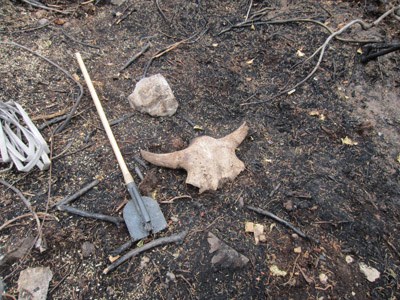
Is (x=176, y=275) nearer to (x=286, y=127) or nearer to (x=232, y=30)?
(x=286, y=127)

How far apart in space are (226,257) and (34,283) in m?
1.23

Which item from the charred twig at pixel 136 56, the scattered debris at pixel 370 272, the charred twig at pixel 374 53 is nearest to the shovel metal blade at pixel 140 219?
the scattered debris at pixel 370 272

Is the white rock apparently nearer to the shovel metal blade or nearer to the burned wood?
the shovel metal blade

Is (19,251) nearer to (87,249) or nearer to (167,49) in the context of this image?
(87,249)

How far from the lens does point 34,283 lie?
192 cm

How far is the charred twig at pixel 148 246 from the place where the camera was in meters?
1.99

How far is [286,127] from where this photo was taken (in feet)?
9.43

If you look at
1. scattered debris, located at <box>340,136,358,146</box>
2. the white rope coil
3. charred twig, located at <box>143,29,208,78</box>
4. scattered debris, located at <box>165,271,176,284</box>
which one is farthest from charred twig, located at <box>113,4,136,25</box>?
scattered debris, located at <box>165,271,176,284</box>

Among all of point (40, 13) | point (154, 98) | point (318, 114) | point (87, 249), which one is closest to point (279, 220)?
point (318, 114)

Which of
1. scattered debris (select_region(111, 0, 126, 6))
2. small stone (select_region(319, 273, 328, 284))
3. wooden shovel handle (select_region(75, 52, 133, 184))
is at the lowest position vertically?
small stone (select_region(319, 273, 328, 284))

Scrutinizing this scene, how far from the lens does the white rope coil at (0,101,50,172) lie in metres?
2.34

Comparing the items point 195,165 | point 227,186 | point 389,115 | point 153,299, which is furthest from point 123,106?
point 389,115

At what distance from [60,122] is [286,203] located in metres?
2.07

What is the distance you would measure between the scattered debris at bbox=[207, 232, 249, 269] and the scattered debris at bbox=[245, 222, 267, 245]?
0.19 metres
